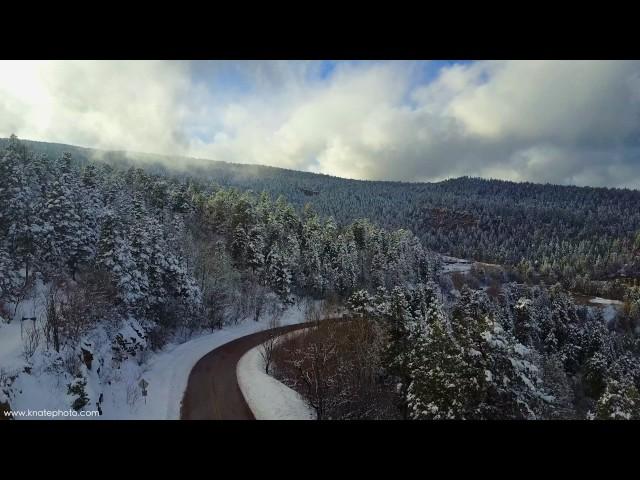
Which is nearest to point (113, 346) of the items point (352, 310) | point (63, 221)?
point (63, 221)

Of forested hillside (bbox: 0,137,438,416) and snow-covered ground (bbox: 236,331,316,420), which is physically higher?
forested hillside (bbox: 0,137,438,416)

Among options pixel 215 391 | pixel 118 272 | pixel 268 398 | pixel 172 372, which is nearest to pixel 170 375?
pixel 172 372

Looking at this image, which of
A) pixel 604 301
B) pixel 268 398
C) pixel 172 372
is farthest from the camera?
pixel 604 301

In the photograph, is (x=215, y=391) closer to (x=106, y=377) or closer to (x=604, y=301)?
(x=106, y=377)

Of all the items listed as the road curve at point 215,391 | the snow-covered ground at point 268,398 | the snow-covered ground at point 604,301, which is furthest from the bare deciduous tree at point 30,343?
the snow-covered ground at point 604,301

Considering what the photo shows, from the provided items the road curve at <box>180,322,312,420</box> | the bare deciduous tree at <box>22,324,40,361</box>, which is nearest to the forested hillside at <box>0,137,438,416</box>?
the bare deciduous tree at <box>22,324,40,361</box>

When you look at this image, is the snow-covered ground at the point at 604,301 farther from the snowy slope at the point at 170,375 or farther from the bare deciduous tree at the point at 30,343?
the bare deciduous tree at the point at 30,343

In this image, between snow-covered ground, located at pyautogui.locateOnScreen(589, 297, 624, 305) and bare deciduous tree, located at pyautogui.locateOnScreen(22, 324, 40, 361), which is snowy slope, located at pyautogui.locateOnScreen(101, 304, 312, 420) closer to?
bare deciduous tree, located at pyautogui.locateOnScreen(22, 324, 40, 361)
